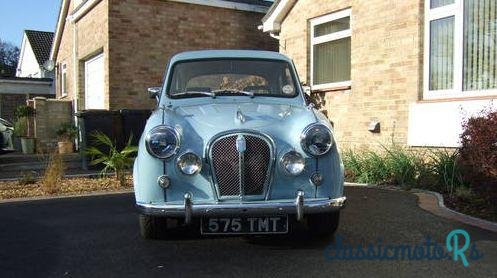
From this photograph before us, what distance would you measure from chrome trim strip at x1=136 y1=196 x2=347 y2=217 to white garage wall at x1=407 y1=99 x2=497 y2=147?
15.3ft

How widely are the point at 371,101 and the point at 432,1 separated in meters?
2.03

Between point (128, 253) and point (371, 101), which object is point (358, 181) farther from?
point (128, 253)

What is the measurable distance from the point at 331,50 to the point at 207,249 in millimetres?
7586

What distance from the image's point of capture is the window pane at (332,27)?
1079 centimetres

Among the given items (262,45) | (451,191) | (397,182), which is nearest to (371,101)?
(397,182)

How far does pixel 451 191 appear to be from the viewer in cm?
688

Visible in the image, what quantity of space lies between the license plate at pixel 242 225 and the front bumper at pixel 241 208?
0.36 ft

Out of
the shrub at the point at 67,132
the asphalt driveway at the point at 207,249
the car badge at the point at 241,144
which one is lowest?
the asphalt driveway at the point at 207,249

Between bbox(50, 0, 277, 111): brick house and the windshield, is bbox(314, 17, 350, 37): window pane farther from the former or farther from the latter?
the windshield

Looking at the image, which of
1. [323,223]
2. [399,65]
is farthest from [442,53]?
[323,223]

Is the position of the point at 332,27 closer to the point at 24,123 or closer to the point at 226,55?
the point at 226,55

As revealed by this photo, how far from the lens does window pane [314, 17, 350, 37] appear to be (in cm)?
1079

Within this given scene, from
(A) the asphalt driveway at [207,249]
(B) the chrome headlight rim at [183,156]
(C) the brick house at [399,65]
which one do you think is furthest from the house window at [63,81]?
(B) the chrome headlight rim at [183,156]

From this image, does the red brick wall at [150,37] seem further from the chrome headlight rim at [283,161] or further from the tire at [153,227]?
the chrome headlight rim at [283,161]
